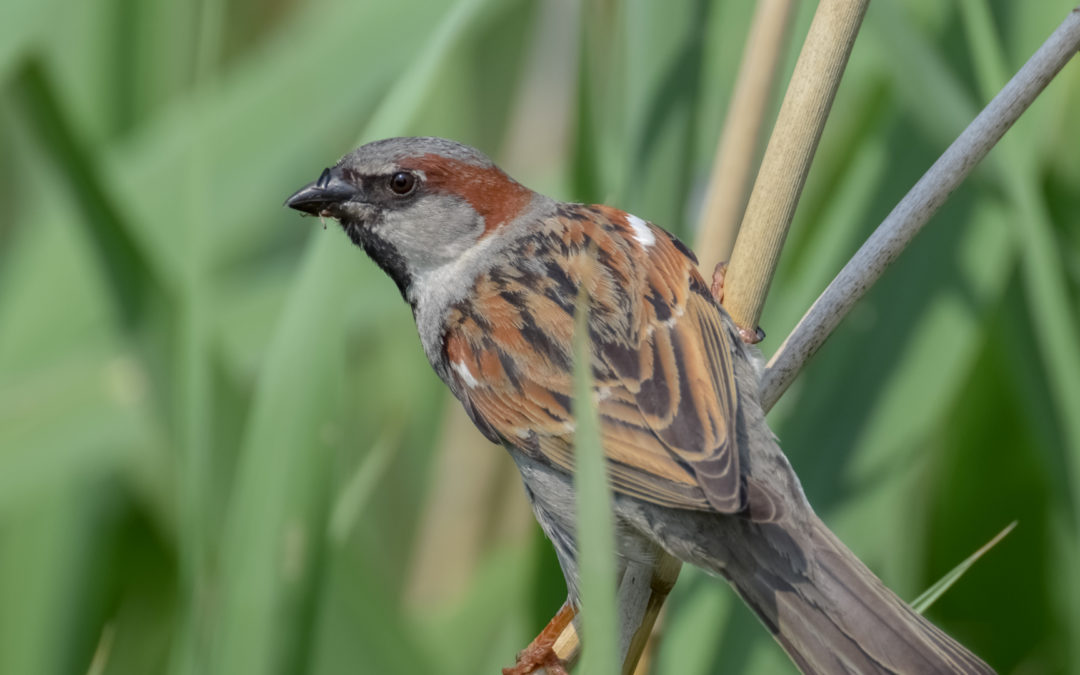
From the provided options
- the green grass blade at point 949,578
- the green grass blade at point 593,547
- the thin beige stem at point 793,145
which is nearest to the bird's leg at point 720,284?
the thin beige stem at point 793,145

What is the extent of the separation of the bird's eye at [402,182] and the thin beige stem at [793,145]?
2.26 ft

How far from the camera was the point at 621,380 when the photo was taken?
5.68ft

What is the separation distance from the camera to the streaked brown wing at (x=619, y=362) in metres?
1.62

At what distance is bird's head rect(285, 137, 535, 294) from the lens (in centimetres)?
204

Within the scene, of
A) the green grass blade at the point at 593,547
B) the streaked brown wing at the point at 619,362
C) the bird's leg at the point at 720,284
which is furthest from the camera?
the bird's leg at the point at 720,284

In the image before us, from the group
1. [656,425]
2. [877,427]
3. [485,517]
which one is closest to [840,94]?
[877,427]

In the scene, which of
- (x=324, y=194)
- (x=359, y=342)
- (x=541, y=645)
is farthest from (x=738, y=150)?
(x=359, y=342)

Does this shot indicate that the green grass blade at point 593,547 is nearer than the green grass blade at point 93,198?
Yes

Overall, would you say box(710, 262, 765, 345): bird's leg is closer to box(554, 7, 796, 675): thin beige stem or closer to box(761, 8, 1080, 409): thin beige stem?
box(554, 7, 796, 675): thin beige stem

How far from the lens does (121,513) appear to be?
2277 millimetres

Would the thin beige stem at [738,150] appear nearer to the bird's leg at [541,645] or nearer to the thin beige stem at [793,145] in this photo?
the bird's leg at [541,645]

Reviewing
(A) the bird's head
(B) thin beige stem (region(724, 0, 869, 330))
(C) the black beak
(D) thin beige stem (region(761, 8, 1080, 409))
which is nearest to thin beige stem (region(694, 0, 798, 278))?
(B) thin beige stem (region(724, 0, 869, 330))

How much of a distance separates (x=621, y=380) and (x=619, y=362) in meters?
0.03

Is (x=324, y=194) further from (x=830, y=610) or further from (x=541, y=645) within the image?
(x=830, y=610)
